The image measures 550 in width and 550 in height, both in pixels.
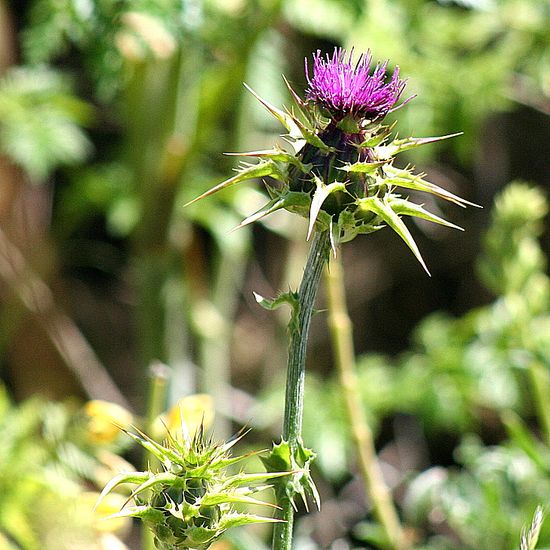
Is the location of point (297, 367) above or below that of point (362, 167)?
below

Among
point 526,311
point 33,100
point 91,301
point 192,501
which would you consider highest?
point 33,100

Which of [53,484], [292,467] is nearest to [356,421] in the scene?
[53,484]

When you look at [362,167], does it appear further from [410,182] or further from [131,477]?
[131,477]

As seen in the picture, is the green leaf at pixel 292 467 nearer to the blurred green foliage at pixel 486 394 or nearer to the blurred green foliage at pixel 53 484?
the blurred green foliage at pixel 53 484

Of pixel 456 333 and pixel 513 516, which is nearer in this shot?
pixel 513 516

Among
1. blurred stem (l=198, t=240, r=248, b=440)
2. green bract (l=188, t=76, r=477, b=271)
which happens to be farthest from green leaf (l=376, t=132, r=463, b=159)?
blurred stem (l=198, t=240, r=248, b=440)

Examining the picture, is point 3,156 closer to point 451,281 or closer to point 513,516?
point 451,281

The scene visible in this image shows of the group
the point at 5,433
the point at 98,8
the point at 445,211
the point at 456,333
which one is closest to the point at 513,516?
the point at 456,333
